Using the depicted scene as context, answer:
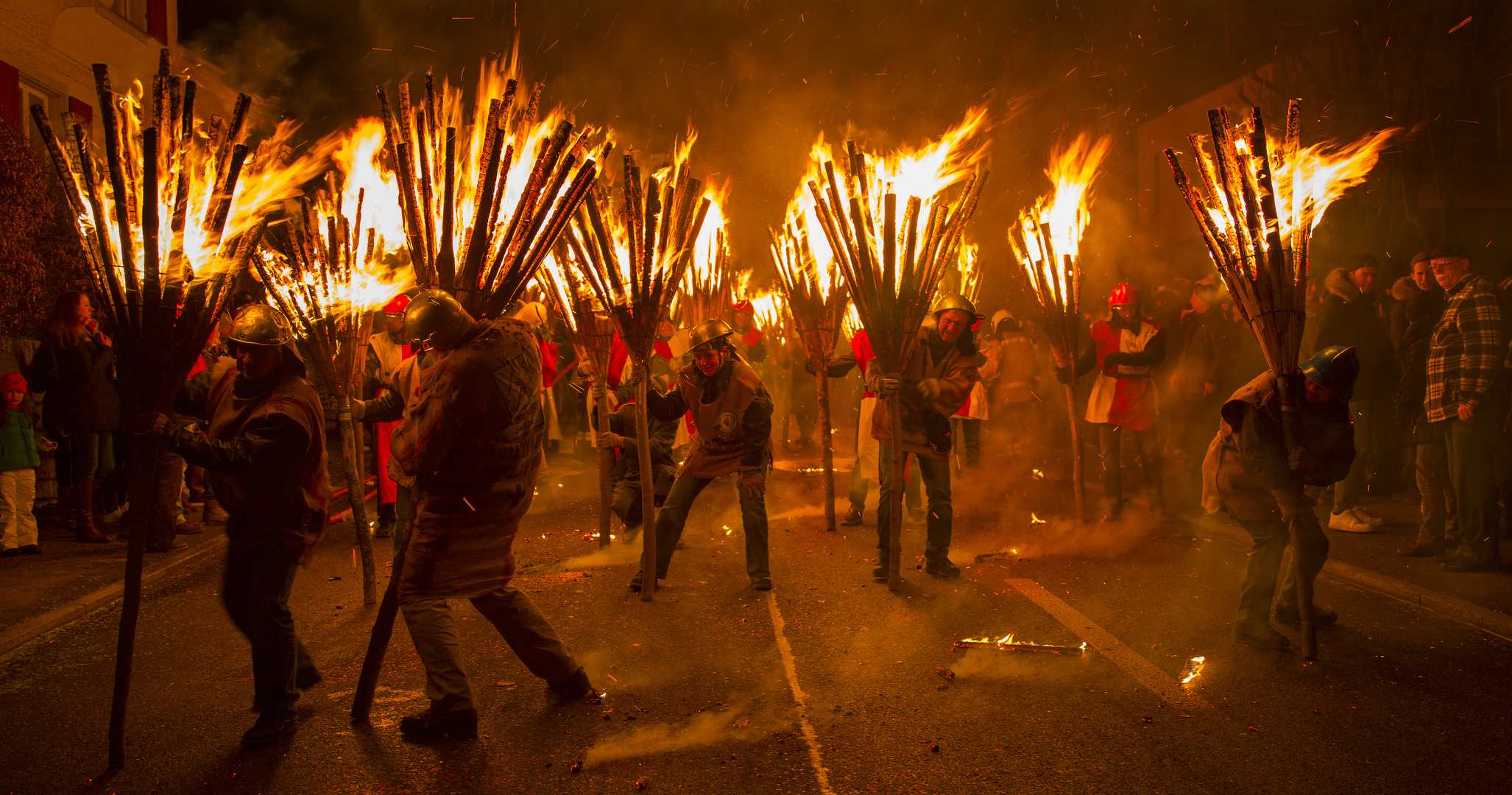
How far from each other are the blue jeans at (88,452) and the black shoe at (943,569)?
23.4 feet

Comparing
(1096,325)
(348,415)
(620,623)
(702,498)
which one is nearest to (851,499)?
(702,498)

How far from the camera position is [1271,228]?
4.51m

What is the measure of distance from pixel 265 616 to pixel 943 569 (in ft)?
14.1

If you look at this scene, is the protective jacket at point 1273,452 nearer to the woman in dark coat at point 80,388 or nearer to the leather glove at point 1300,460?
the leather glove at point 1300,460

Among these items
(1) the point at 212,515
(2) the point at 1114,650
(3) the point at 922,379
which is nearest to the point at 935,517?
(3) the point at 922,379

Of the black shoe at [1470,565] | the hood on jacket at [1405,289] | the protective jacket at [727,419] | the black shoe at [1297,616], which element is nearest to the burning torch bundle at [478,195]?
the protective jacket at [727,419]

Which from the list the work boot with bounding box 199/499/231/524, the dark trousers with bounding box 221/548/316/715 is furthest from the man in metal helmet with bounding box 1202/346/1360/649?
the work boot with bounding box 199/499/231/524

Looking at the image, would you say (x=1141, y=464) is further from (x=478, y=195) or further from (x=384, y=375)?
(x=384, y=375)

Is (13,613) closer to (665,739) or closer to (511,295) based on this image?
(511,295)

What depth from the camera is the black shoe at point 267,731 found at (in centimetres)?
366

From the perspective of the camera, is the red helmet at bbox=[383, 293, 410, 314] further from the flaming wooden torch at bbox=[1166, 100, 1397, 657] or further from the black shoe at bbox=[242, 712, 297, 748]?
the flaming wooden torch at bbox=[1166, 100, 1397, 657]

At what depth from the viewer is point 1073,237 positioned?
8.20 meters

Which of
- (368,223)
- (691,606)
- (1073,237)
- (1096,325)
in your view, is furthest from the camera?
(1096,325)

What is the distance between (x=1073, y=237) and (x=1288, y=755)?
565cm
